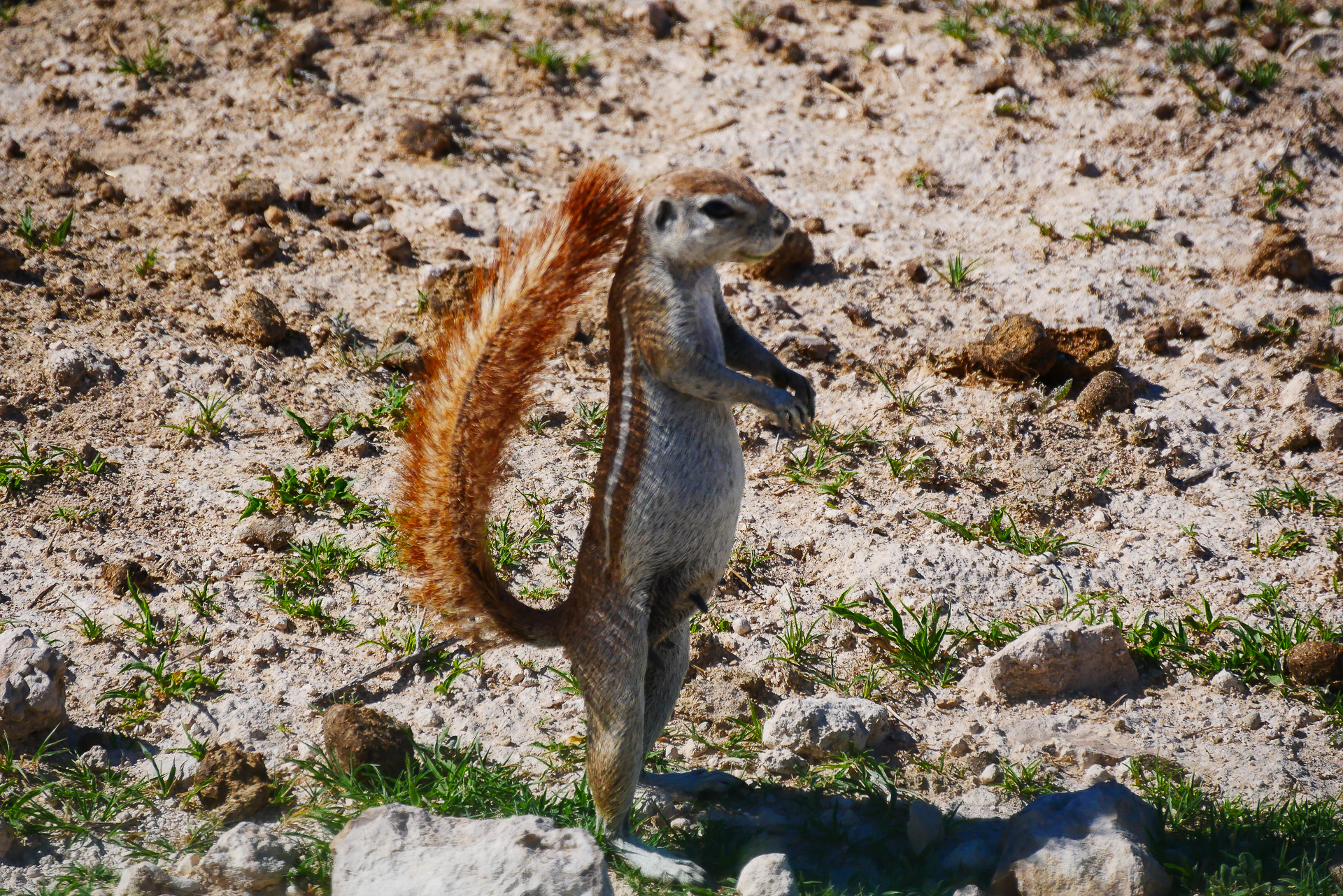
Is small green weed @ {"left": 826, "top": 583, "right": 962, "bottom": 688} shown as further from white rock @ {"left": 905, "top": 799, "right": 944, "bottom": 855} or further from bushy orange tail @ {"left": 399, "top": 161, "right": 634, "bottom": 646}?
bushy orange tail @ {"left": 399, "top": 161, "right": 634, "bottom": 646}

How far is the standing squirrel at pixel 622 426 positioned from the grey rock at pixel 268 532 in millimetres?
1459

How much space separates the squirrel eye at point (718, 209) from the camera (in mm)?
2793

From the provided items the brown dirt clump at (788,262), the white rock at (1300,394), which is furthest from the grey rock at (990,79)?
the white rock at (1300,394)

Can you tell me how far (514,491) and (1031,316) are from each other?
8.49 feet

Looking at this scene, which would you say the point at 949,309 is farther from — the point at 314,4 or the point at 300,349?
the point at 314,4

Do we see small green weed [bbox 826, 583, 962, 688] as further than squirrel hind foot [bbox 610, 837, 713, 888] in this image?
Yes

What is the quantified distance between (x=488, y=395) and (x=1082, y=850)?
193 centimetres

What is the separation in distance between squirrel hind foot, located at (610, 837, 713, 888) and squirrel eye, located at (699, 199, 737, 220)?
1.69 metres

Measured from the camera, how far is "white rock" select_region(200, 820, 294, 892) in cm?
295

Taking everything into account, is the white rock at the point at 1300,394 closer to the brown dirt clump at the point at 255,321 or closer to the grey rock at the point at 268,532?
the grey rock at the point at 268,532

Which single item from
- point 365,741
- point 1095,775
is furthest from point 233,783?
point 1095,775

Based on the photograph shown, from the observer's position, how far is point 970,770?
3.64 m

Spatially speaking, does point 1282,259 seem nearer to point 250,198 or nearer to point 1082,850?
point 1082,850

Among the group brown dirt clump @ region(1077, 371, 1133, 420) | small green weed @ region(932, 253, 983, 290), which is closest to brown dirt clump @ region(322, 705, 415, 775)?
brown dirt clump @ region(1077, 371, 1133, 420)
